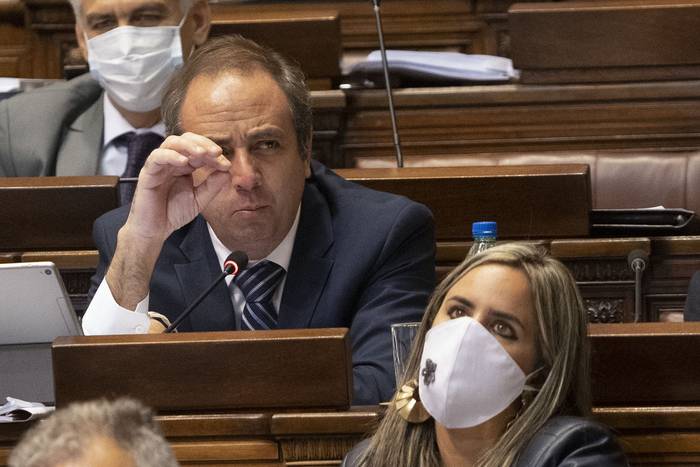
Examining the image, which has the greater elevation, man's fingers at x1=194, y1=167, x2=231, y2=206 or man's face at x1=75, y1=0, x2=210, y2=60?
man's face at x1=75, y1=0, x2=210, y2=60

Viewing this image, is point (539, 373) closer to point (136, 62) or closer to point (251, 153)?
point (251, 153)

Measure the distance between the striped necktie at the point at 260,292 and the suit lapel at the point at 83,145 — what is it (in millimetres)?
691

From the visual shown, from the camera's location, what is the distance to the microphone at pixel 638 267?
6.86 ft

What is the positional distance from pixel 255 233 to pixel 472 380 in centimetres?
57

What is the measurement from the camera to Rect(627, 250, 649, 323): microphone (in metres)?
2.09

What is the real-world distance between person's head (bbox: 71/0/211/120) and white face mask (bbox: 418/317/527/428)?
4.33 feet

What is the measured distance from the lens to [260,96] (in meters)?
1.96

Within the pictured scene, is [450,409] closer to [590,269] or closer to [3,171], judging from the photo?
[590,269]

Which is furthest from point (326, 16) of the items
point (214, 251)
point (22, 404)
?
point (22, 404)

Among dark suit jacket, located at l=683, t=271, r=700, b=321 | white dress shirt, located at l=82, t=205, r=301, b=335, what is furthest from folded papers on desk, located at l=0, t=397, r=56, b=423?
dark suit jacket, located at l=683, t=271, r=700, b=321

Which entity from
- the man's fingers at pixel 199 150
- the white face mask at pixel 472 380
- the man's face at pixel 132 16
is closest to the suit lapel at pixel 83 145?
the man's face at pixel 132 16

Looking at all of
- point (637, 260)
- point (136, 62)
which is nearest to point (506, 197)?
point (637, 260)

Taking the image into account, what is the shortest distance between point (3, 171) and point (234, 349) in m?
1.17

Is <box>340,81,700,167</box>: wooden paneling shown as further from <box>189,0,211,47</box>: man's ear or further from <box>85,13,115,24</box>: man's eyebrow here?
<box>85,13,115,24</box>: man's eyebrow
